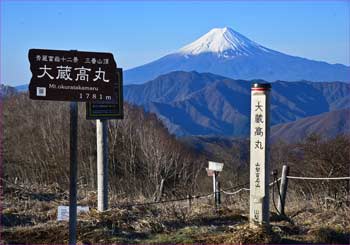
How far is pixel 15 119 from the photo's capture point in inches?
963

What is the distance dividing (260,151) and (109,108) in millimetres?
2159

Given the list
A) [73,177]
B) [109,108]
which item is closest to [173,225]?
[109,108]

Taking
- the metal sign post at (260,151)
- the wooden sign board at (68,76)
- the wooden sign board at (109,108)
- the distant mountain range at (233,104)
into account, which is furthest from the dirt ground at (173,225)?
the distant mountain range at (233,104)

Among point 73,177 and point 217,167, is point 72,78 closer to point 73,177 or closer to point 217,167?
point 73,177

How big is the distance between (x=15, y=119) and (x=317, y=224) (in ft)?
65.0

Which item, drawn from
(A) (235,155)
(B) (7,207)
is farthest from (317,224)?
(A) (235,155)

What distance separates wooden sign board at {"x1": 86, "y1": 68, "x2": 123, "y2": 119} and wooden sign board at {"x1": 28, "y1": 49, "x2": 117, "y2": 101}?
8.08 ft

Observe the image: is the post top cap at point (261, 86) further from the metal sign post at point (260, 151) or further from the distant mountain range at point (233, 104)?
the distant mountain range at point (233, 104)

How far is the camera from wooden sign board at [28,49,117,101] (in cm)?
453

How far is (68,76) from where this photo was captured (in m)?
4.55

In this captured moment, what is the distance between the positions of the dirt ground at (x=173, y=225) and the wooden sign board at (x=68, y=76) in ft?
6.38

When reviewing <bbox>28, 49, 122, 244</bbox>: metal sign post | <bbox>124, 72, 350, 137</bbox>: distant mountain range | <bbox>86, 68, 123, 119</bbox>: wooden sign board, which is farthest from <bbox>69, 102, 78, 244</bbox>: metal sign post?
<bbox>124, 72, 350, 137</bbox>: distant mountain range

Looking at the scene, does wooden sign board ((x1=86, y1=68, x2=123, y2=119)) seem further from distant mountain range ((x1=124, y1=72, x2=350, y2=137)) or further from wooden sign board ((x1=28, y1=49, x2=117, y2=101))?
distant mountain range ((x1=124, y1=72, x2=350, y2=137))

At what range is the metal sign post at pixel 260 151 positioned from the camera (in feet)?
19.6
